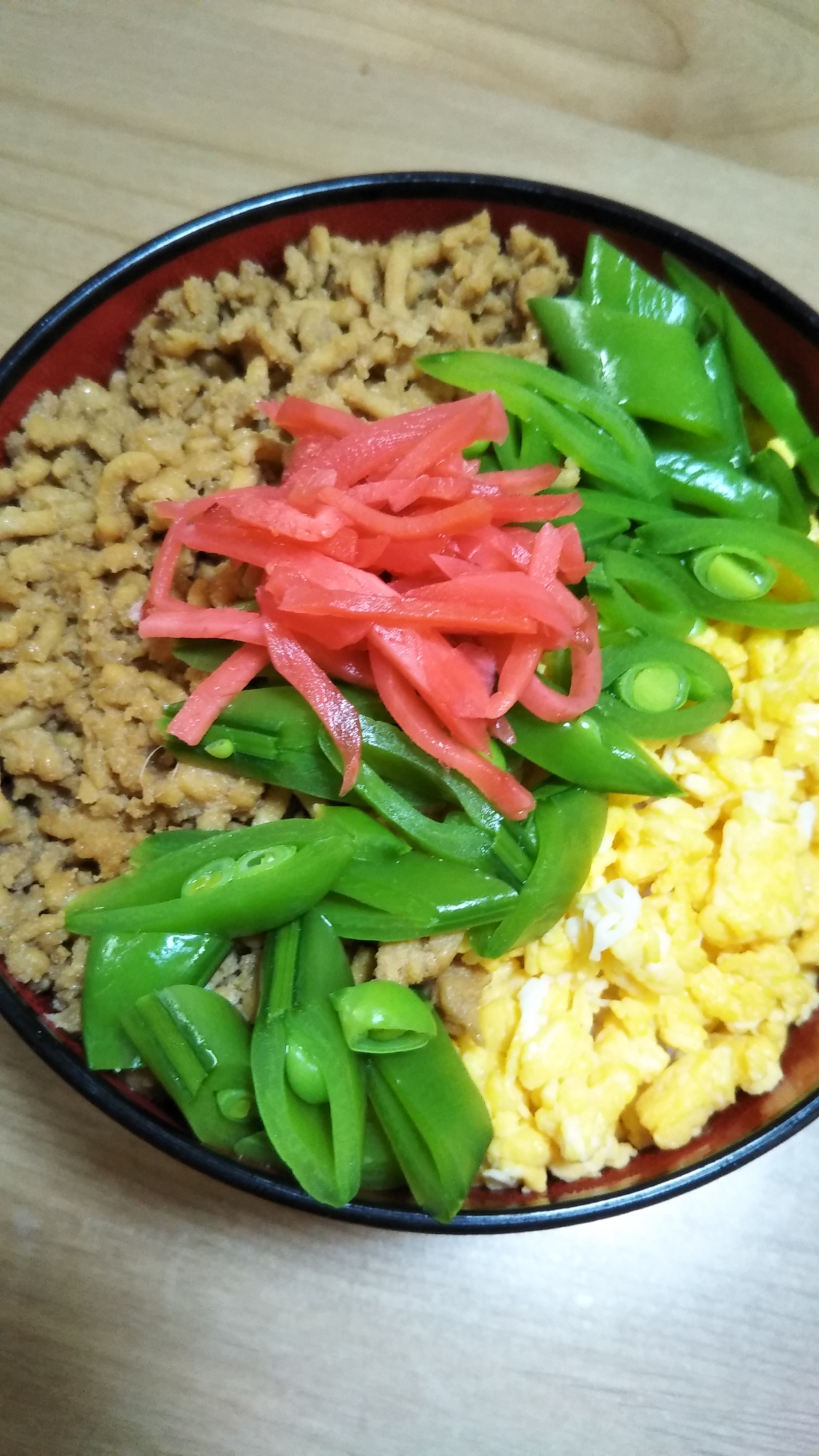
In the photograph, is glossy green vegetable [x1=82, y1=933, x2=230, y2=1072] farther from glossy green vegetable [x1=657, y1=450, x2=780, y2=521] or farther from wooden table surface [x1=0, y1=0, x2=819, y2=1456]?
glossy green vegetable [x1=657, y1=450, x2=780, y2=521]

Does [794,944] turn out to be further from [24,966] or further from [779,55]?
[779,55]

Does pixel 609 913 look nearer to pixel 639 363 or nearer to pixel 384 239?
pixel 639 363

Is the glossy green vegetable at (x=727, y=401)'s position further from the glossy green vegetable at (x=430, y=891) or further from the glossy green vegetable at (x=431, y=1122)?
the glossy green vegetable at (x=431, y=1122)

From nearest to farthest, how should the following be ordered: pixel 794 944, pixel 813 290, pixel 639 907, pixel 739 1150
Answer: pixel 739 1150 → pixel 639 907 → pixel 794 944 → pixel 813 290

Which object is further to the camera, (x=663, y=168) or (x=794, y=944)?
(x=663, y=168)

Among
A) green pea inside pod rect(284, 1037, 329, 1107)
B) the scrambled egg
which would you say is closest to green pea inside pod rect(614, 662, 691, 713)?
the scrambled egg

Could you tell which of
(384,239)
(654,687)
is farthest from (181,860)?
(384,239)

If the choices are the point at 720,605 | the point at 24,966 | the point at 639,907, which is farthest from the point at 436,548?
the point at 24,966
